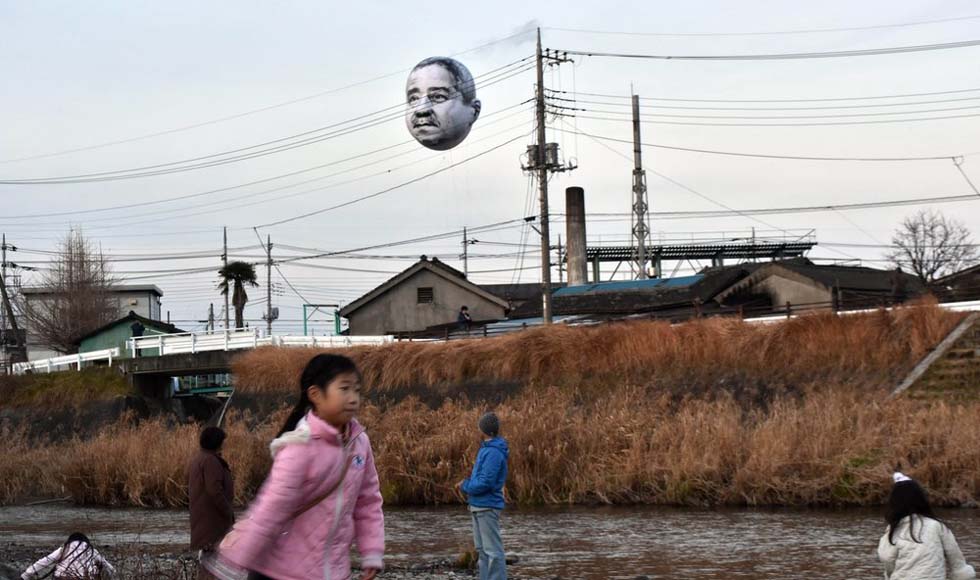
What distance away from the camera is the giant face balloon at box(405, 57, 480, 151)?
40469 millimetres

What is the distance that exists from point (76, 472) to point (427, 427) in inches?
331

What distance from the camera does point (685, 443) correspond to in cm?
2100

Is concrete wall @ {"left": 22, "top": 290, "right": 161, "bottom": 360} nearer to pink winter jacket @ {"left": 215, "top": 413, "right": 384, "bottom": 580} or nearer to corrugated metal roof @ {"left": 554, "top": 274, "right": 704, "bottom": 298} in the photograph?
corrugated metal roof @ {"left": 554, "top": 274, "right": 704, "bottom": 298}

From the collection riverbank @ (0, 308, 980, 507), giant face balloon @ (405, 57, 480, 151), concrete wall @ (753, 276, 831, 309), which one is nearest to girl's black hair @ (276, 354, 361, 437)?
riverbank @ (0, 308, 980, 507)

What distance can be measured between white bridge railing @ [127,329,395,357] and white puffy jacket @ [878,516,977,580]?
33.2m

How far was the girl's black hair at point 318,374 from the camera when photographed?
190 inches

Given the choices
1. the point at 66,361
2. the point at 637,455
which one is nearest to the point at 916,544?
the point at 637,455

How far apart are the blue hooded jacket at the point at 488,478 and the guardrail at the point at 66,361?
38787 millimetres

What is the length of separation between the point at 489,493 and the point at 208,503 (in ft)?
8.12

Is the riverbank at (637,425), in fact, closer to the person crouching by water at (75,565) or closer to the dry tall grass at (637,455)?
the dry tall grass at (637,455)

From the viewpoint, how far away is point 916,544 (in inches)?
272

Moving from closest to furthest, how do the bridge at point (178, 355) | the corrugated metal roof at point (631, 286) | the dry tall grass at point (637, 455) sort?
1. the dry tall grass at point (637, 455)
2. the bridge at point (178, 355)
3. the corrugated metal roof at point (631, 286)

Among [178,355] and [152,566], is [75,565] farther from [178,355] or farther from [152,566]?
[178,355]

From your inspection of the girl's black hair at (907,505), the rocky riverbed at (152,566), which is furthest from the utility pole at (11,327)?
the girl's black hair at (907,505)
